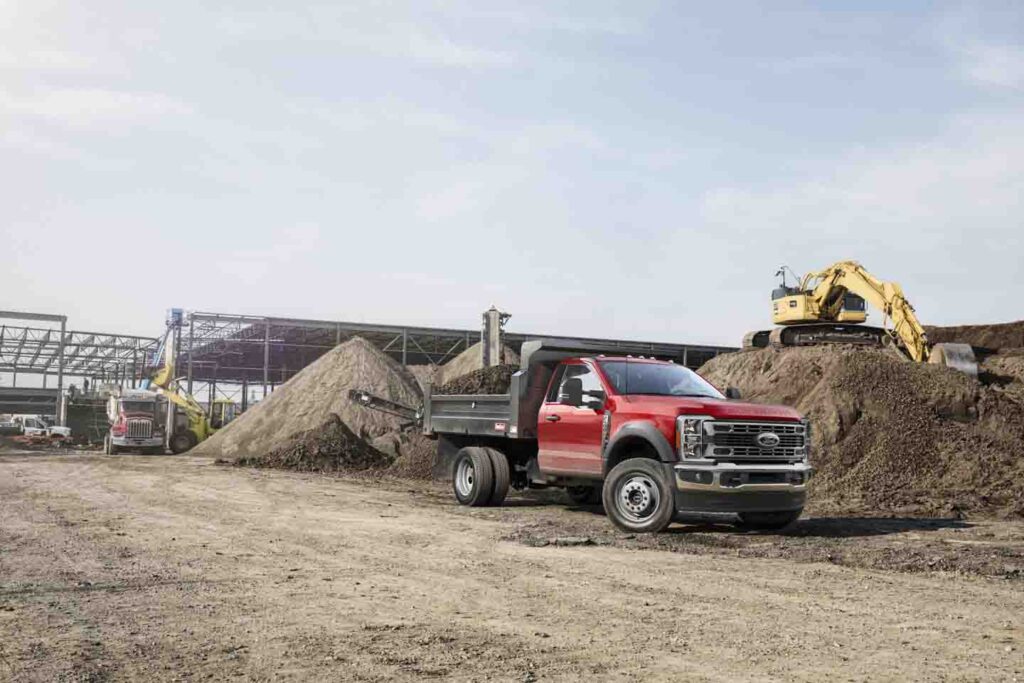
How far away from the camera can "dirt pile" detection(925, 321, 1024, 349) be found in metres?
41.6

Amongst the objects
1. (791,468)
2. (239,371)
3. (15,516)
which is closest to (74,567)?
(15,516)

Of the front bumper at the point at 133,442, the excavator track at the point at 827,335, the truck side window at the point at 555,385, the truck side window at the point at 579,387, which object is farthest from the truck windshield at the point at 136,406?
the truck side window at the point at 579,387

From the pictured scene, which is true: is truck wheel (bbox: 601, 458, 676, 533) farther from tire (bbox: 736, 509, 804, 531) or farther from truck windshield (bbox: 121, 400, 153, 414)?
truck windshield (bbox: 121, 400, 153, 414)

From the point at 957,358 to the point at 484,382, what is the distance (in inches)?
540

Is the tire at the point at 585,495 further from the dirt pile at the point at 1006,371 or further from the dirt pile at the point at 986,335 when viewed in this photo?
the dirt pile at the point at 986,335

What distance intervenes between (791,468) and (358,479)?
12489 millimetres

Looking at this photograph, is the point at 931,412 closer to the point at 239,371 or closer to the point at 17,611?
the point at 17,611

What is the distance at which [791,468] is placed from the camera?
10852 mm

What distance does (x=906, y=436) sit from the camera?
698 inches

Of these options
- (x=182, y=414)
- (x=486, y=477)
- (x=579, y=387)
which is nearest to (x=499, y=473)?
(x=486, y=477)

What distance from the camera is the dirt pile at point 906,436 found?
15484 millimetres

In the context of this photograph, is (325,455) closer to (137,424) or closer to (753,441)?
(137,424)

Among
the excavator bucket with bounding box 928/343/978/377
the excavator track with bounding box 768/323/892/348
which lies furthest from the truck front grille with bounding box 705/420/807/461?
the excavator track with bounding box 768/323/892/348

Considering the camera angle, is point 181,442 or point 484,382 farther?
point 181,442
